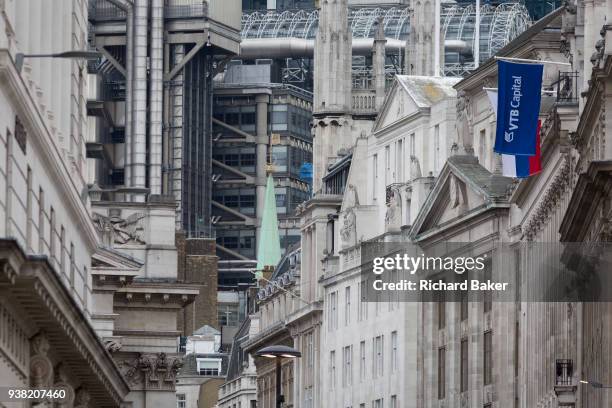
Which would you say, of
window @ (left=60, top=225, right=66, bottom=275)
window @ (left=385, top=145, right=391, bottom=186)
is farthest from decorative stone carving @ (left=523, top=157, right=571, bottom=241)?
window @ (left=385, top=145, right=391, bottom=186)

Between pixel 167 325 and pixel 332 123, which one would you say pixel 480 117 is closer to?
pixel 167 325

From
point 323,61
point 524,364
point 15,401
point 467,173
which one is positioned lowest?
point 15,401

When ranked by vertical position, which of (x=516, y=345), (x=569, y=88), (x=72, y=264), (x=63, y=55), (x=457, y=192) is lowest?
(x=72, y=264)

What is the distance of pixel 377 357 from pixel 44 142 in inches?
3367

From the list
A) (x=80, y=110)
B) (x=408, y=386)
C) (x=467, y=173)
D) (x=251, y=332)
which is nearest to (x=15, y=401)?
(x=80, y=110)

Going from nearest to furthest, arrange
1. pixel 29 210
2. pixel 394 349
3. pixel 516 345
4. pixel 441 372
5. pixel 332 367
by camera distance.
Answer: pixel 29 210
pixel 516 345
pixel 441 372
pixel 394 349
pixel 332 367

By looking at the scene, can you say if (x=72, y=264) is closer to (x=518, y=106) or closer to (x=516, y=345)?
(x=518, y=106)

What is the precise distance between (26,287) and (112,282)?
50.7 meters

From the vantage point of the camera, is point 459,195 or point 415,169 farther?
point 415,169

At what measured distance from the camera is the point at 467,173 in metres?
130

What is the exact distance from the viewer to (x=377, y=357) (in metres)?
148

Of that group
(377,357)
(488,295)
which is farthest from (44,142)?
(377,357)

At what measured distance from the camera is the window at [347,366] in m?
153

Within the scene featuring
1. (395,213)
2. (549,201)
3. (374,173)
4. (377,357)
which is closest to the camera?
(549,201)
